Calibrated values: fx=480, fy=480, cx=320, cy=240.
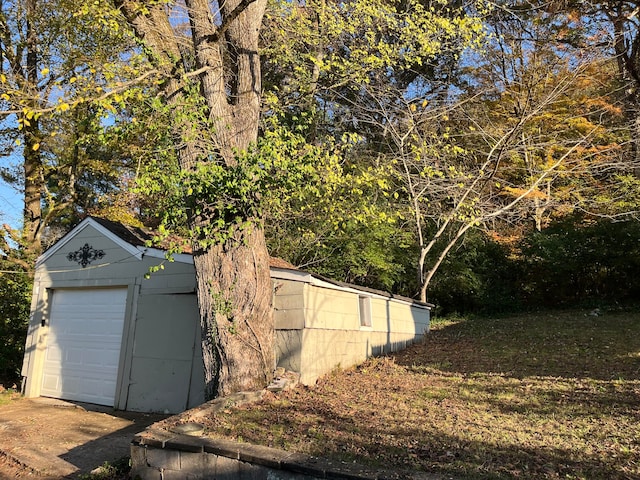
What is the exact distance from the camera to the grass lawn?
12.6ft

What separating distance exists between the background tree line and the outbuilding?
112 cm

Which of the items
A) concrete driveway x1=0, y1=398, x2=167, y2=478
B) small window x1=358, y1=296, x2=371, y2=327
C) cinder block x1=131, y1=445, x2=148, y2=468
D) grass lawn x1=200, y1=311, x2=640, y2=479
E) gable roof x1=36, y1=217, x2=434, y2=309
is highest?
gable roof x1=36, y1=217, x2=434, y2=309

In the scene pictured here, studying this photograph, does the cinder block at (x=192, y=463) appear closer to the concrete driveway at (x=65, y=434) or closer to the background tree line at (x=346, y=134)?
the concrete driveway at (x=65, y=434)

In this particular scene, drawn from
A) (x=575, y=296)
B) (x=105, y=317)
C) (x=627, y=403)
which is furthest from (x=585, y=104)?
(x=105, y=317)

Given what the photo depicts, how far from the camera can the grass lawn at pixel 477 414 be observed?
384 cm

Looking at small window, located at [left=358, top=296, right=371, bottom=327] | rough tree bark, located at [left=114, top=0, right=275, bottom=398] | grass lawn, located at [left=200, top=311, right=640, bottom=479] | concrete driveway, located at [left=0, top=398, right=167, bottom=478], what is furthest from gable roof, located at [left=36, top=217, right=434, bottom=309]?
concrete driveway, located at [left=0, top=398, right=167, bottom=478]

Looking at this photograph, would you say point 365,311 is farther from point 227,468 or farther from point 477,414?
point 227,468

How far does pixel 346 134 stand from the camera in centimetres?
838

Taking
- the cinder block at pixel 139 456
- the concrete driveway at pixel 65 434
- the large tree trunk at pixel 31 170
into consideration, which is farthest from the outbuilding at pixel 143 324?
the large tree trunk at pixel 31 170

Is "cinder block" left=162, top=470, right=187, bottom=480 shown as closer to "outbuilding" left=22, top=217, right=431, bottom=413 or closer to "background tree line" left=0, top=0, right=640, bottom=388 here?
"background tree line" left=0, top=0, right=640, bottom=388

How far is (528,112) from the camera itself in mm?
12375

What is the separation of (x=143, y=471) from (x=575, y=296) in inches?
591

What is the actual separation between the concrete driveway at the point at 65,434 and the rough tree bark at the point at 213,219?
4.88 ft

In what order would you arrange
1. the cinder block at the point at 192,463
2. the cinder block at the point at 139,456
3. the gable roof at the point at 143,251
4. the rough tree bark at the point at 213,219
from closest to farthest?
1. the cinder block at the point at 192,463
2. the cinder block at the point at 139,456
3. the rough tree bark at the point at 213,219
4. the gable roof at the point at 143,251
